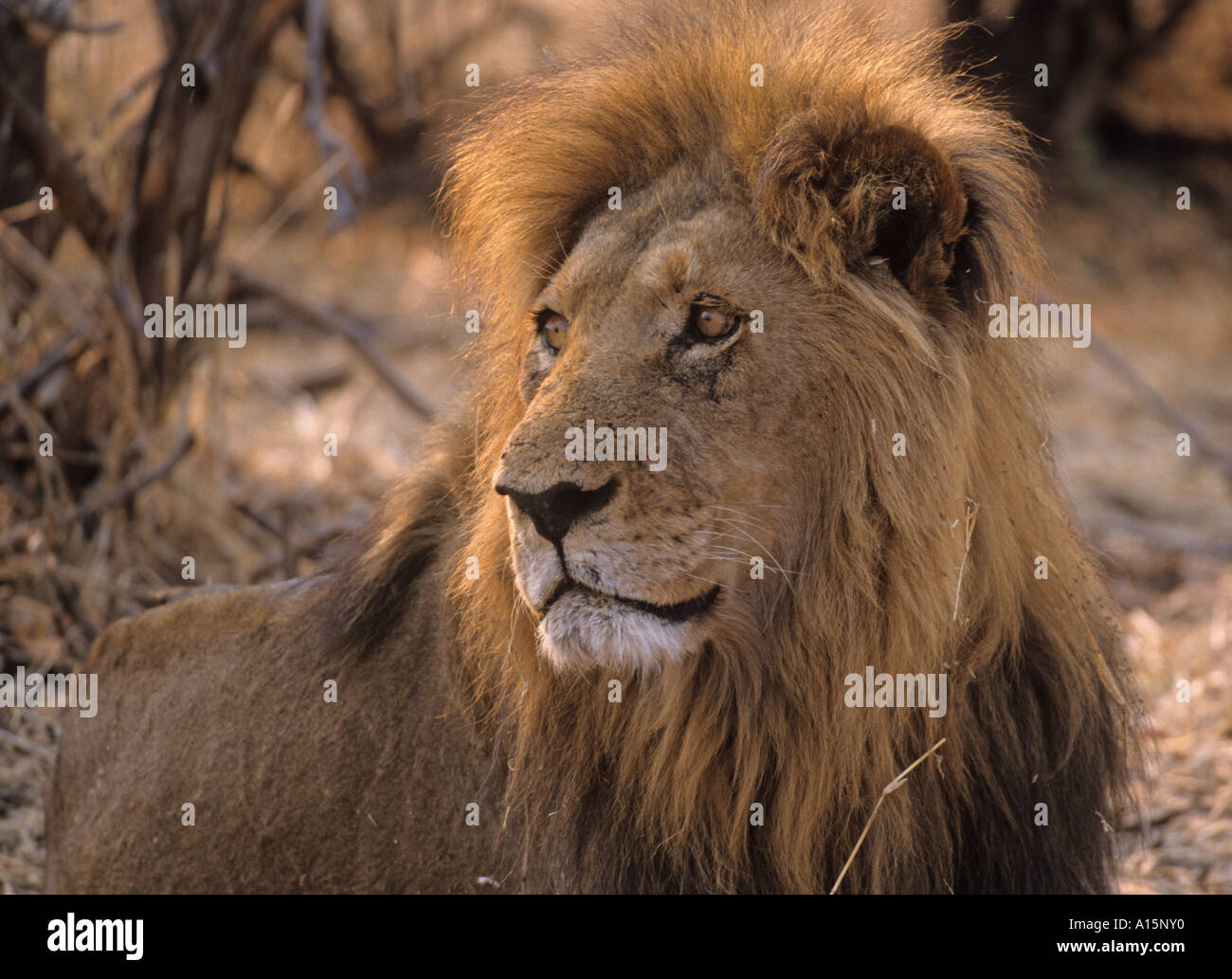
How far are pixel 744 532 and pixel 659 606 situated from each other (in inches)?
8.5

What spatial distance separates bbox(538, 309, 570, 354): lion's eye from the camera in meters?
3.03

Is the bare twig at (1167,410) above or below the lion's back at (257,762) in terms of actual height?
above

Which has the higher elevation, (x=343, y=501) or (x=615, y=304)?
(x=343, y=501)

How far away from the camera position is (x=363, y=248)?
11.5m

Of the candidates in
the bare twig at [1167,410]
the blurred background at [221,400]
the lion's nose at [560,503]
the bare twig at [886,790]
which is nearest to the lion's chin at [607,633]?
the lion's nose at [560,503]

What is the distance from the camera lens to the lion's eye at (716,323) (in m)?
2.76

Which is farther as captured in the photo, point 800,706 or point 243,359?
point 243,359

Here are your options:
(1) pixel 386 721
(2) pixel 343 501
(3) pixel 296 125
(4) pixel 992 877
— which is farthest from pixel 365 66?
(4) pixel 992 877

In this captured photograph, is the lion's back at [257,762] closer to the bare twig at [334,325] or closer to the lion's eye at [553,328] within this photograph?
the lion's eye at [553,328]

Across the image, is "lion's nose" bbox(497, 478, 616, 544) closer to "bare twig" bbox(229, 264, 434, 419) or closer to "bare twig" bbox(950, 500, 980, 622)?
"bare twig" bbox(950, 500, 980, 622)

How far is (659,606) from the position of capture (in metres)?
2.67

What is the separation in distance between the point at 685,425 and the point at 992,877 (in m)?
1.17

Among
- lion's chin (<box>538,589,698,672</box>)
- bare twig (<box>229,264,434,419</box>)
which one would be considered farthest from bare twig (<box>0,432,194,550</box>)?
lion's chin (<box>538,589,698,672</box>)
